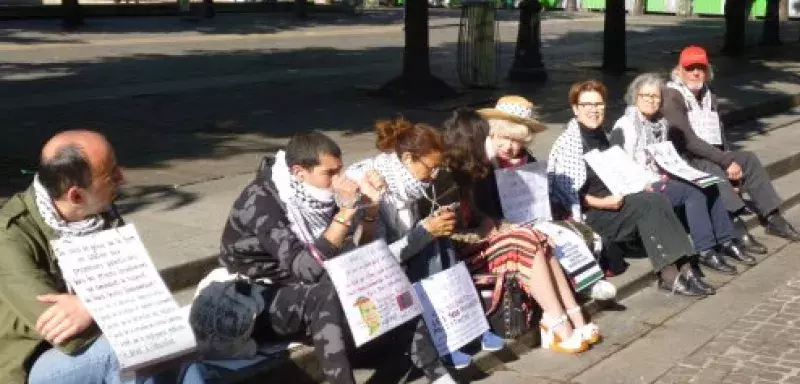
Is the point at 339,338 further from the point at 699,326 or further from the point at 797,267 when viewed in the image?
the point at 797,267

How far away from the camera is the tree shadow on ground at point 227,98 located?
372 inches

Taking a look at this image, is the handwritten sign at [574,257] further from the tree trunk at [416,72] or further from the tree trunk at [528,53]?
the tree trunk at [528,53]

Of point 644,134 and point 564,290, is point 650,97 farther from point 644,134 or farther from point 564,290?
point 564,290

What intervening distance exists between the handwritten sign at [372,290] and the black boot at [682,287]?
2474 mm

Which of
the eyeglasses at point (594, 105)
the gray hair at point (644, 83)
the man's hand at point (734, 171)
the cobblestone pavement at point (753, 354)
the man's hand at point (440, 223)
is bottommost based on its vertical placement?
the cobblestone pavement at point (753, 354)

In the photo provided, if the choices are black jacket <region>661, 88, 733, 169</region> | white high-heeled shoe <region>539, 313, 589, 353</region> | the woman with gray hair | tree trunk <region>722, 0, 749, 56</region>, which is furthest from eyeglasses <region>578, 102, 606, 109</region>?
tree trunk <region>722, 0, 749, 56</region>

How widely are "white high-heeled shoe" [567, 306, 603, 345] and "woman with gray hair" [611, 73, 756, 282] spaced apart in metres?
1.60

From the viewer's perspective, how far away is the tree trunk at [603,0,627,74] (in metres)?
17.0

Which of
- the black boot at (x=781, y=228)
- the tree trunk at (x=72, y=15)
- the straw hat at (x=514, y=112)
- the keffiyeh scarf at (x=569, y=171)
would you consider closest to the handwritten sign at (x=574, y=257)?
the keffiyeh scarf at (x=569, y=171)

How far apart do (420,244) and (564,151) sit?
192cm

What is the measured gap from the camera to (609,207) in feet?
22.5

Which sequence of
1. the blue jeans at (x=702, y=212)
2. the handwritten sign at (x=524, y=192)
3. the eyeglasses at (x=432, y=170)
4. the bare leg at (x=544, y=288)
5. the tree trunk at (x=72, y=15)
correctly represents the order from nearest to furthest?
the eyeglasses at (x=432, y=170), the bare leg at (x=544, y=288), the handwritten sign at (x=524, y=192), the blue jeans at (x=702, y=212), the tree trunk at (x=72, y=15)

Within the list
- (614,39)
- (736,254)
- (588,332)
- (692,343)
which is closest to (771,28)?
(614,39)

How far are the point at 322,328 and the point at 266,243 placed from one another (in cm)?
48
